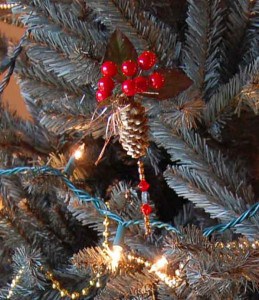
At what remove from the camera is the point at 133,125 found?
40 centimetres

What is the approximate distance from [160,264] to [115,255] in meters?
0.04

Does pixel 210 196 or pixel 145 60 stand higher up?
pixel 145 60

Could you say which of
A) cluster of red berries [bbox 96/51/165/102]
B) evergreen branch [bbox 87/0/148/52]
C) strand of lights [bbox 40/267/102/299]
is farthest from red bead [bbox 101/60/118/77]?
strand of lights [bbox 40/267/102/299]

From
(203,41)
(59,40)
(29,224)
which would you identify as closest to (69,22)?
(59,40)

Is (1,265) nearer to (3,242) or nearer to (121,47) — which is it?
(3,242)

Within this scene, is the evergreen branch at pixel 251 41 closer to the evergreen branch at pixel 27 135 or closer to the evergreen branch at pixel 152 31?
the evergreen branch at pixel 152 31

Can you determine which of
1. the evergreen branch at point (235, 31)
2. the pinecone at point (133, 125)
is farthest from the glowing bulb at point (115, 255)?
the evergreen branch at point (235, 31)

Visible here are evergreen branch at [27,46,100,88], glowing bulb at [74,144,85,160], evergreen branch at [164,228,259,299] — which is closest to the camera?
evergreen branch at [164,228,259,299]

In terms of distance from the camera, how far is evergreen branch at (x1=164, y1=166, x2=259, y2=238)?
483mm

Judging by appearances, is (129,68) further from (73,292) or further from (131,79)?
(73,292)

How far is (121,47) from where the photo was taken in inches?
16.3

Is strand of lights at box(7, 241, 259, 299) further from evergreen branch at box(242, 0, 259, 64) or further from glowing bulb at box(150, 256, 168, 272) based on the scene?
evergreen branch at box(242, 0, 259, 64)

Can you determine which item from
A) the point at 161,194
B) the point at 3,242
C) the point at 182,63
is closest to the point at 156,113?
the point at 182,63

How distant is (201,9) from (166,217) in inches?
10.7
